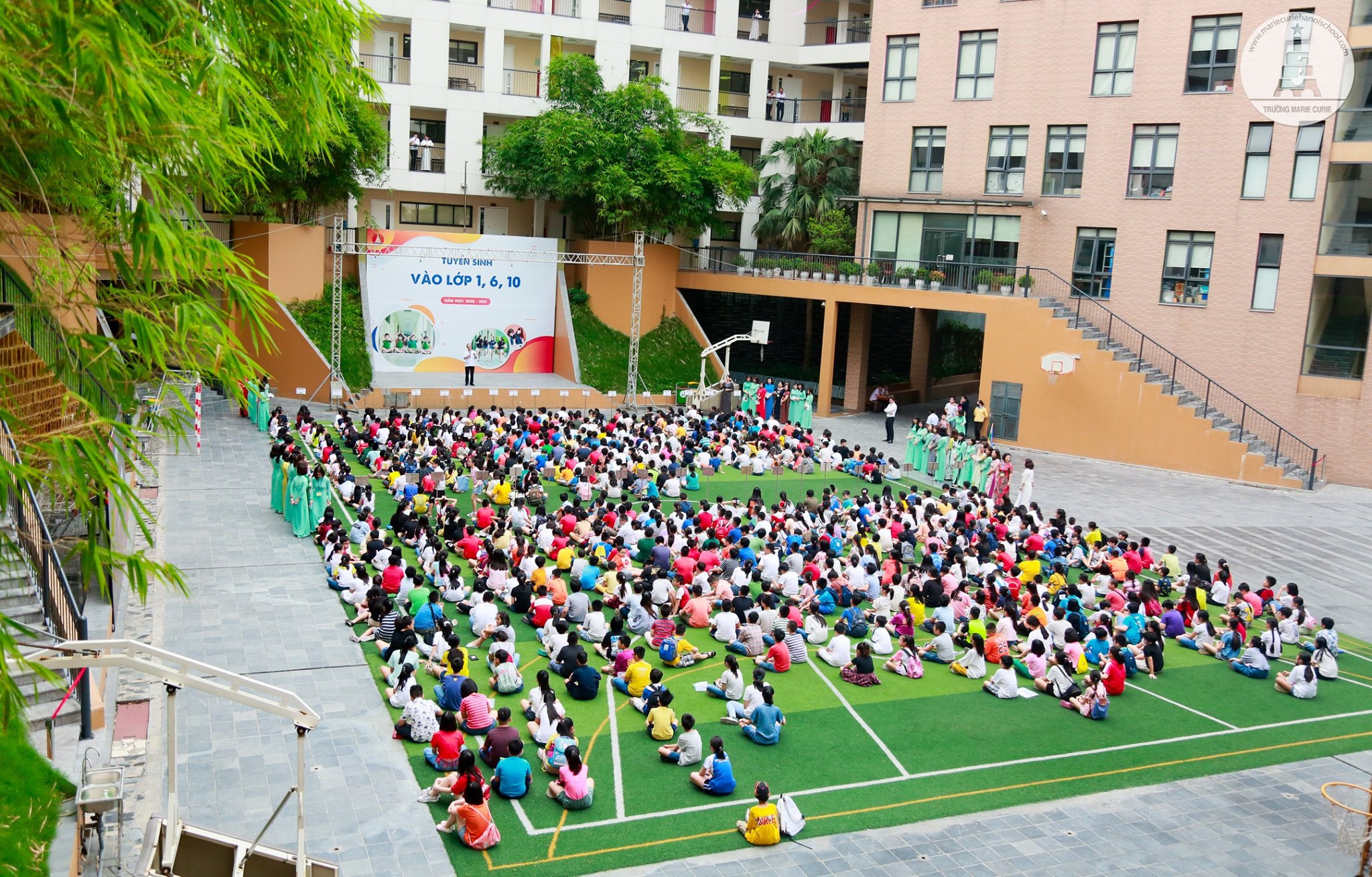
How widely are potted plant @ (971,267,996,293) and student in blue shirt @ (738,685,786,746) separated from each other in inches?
819

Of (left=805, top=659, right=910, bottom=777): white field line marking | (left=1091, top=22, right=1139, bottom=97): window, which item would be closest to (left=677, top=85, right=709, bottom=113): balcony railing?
(left=1091, top=22, right=1139, bottom=97): window

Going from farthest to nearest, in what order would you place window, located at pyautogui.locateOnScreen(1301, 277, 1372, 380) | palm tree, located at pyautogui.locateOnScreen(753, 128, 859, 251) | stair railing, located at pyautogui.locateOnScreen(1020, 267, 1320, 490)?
palm tree, located at pyautogui.locateOnScreen(753, 128, 859, 251)
stair railing, located at pyautogui.locateOnScreen(1020, 267, 1320, 490)
window, located at pyautogui.locateOnScreen(1301, 277, 1372, 380)

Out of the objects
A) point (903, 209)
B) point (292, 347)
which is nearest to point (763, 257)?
point (903, 209)

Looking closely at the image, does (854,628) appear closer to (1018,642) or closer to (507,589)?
(1018,642)

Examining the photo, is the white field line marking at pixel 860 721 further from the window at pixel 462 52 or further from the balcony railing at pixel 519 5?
the window at pixel 462 52

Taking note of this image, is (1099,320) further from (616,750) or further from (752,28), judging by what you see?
(616,750)

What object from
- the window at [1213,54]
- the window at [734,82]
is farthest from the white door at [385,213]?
the window at [1213,54]

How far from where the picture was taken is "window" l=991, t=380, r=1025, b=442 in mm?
29969

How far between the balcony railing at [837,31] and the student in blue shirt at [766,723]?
33.8 m

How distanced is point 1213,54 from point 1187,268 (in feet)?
17.3

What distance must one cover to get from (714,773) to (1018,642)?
5812mm

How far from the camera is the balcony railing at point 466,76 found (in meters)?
37.3

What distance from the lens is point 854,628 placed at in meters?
15.3

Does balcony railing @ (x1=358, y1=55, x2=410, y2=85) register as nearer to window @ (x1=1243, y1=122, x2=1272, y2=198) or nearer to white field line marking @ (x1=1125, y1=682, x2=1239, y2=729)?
window @ (x1=1243, y1=122, x2=1272, y2=198)
